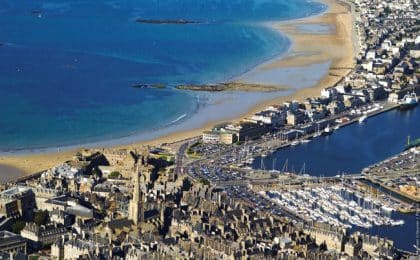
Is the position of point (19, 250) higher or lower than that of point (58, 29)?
lower

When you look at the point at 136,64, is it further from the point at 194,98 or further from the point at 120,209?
the point at 120,209

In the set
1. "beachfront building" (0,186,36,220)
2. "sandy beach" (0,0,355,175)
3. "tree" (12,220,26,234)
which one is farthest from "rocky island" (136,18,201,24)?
"tree" (12,220,26,234)

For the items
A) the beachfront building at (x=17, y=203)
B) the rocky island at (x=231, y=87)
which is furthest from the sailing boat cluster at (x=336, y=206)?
the rocky island at (x=231, y=87)

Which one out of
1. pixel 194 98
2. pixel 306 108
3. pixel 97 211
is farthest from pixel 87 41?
pixel 97 211

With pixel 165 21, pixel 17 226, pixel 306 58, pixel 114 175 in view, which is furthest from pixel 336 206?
pixel 165 21

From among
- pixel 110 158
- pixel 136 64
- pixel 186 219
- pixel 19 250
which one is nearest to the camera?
pixel 19 250

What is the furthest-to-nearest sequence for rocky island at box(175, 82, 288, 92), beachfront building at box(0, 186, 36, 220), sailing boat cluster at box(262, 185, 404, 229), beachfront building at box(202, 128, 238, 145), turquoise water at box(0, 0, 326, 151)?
rocky island at box(175, 82, 288, 92) < turquoise water at box(0, 0, 326, 151) < beachfront building at box(202, 128, 238, 145) < sailing boat cluster at box(262, 185, 404, 229) < beachfront building at box(0, 186, 36, 220)

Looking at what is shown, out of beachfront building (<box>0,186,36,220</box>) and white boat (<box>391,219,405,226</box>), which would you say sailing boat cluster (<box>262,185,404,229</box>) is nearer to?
white boat (<box>391,219,405,226</box>)

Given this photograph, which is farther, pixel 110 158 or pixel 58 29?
pixel 58 29
